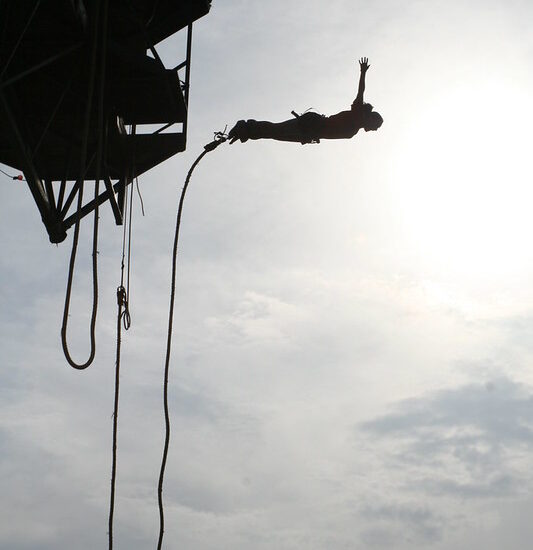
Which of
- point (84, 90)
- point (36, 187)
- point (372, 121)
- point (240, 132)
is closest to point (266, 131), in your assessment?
point (240, 132)

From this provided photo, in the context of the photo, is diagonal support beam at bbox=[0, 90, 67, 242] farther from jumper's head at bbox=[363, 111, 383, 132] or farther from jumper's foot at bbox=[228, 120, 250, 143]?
jumper's head at bbox=[363, 111, 383, 132]

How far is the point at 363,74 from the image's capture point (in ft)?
27.0

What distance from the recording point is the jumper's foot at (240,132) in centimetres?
874

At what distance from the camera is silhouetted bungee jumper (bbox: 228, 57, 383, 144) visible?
8.84 metres

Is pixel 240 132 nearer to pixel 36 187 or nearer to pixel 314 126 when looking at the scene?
pixel 314 126

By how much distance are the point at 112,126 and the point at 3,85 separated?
7.33ft

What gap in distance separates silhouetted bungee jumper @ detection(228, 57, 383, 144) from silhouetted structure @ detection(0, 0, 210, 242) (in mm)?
1205

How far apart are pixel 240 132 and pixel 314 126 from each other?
870 mm

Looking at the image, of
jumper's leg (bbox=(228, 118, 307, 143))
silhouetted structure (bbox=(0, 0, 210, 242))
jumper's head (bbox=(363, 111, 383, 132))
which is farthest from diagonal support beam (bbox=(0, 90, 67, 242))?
jumper's head (bbox=(363, 111, 383, 132))

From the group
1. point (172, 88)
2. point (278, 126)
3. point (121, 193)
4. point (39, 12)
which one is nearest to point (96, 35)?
point (39, 12)

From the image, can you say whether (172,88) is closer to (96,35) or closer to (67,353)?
(96,35)

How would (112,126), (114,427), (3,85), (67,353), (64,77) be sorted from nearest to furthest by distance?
(67,353), (114,427), (3,85), (64,77), (112,126)

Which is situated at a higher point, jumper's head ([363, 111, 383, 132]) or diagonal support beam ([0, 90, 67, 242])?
jumper's head ([363, 111, 383, 132])

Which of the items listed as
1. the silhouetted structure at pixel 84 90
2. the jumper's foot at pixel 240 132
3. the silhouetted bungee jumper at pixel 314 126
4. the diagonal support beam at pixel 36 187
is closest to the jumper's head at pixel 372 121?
the silhouetted bungee jumper at pixel 314 126
